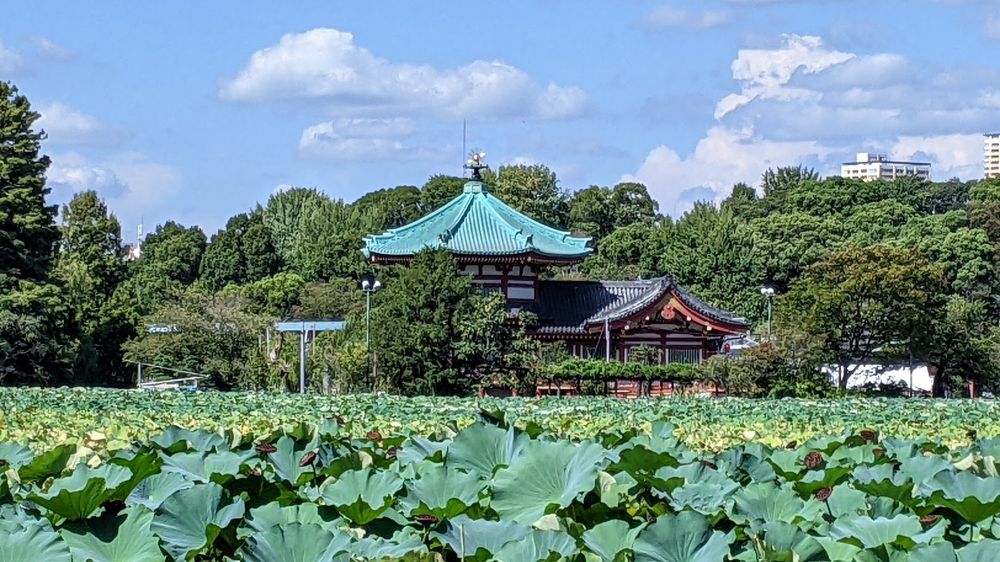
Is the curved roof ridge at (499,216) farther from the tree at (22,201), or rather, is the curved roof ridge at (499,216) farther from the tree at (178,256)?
the tree at (178,256)

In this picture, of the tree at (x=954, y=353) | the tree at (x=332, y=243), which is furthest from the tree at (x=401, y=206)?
the tree at (x=954, y=353)

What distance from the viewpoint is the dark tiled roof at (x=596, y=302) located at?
35.8 m

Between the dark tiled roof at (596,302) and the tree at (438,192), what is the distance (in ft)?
85.1

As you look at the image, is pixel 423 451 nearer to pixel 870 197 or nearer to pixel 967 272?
pixel 967 272

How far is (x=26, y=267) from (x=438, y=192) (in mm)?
31813

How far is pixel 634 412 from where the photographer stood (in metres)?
17.2

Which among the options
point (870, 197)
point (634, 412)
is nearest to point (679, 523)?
point (634, 412)

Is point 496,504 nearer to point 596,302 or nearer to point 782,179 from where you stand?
point 596,302

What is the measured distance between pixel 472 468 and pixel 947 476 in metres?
1.40

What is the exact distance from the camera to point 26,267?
3312 cm

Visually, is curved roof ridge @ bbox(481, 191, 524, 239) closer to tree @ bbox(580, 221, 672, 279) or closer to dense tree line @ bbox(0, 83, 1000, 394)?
dense tree line @ bbox(0, 83, 1000, 394)

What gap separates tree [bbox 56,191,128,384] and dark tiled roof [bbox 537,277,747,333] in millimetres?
11442

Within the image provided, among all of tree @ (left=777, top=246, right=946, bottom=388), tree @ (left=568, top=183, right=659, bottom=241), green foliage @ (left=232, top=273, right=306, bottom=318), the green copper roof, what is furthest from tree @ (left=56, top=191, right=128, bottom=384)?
tree @ (left=568, top=183, right=659, bottom=241)

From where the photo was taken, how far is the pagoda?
118 feet
